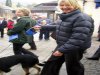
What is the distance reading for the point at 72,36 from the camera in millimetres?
4816

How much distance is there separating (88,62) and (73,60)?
4.22 m

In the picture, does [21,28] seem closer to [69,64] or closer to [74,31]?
[69,64]

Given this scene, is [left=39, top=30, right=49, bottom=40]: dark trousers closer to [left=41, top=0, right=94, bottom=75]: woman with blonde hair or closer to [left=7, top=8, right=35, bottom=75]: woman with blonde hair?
[left=7, top=8, right=35, bottom=75]: woman with blonde hair

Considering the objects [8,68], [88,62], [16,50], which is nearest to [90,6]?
[88,62]

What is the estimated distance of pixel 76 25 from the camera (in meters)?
4.80

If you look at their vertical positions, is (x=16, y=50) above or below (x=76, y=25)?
below

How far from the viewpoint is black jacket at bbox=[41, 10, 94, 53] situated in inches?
187

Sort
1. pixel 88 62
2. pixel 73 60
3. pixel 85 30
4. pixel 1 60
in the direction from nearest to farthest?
pixel 85 30, pixel 73 60, pixel 1 60, pixel 88 62

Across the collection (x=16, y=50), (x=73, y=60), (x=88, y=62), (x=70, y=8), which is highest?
(x=70, y=8)

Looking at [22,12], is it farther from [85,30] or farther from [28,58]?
[85,30]

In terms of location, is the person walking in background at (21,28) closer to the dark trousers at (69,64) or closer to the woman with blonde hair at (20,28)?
the woman with blonde hair at (20,28)

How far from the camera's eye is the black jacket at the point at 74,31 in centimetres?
474

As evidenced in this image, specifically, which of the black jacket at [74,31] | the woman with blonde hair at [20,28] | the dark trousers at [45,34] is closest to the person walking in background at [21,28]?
the woman with blonde hair at [20,28]

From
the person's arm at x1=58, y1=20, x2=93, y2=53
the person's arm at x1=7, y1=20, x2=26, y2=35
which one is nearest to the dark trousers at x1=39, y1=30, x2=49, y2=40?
the person's arm at x1=7, y1=20, x2=26, y2=35
